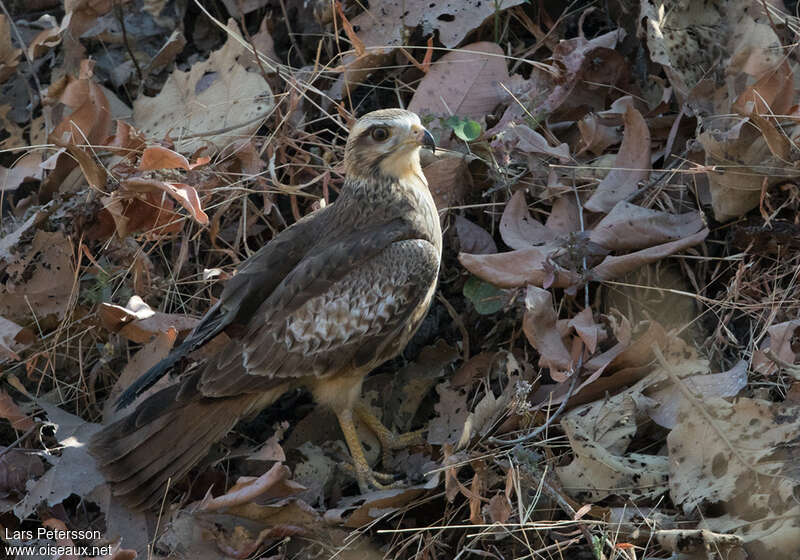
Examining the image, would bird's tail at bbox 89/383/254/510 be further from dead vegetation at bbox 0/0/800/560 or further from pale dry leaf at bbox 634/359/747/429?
pale dry leaf at bbox 634/359/747/429

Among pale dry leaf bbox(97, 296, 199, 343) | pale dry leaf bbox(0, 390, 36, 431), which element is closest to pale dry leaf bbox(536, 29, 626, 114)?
pale dry leaf bbox(97, 296, 199, 343)

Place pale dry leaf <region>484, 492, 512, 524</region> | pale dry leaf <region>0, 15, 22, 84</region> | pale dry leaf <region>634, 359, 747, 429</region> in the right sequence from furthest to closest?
pale dry leaf <region>0, 15, 22, 84</region> → pale dry leaf <region>634, 359, 747, 429</region> → pale dry leaf <region>484, 492, 512, 524</region>

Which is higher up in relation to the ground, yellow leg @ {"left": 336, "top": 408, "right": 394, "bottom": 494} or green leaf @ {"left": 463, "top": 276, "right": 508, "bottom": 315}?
green leaf @ {"left": 463, "top": 276, "right": 508, "bottom": 315}

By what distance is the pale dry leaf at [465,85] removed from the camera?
4.96 meters

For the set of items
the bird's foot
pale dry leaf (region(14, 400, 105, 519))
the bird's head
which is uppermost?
the bird's head

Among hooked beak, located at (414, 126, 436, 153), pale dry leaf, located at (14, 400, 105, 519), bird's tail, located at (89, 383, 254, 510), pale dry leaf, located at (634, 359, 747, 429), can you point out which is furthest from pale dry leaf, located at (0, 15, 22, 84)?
pale dry leaf, located at (634, 359, 747, 429)

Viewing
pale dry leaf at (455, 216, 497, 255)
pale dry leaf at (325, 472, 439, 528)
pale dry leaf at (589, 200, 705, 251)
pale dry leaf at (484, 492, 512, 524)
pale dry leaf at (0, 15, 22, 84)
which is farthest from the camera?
pale dry leaf at (0, 15, 22, 84)

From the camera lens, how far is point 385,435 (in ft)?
14.3

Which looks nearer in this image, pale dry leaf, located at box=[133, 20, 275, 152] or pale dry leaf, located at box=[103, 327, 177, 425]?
pale dry leaf, located at box=[103, 327, 177, 425]

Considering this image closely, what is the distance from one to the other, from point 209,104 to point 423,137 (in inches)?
62.1

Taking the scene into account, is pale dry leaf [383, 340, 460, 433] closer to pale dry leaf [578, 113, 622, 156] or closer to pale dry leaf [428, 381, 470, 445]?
pale dry leaf [428, 381, 470, 445]

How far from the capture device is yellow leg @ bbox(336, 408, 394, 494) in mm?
4148

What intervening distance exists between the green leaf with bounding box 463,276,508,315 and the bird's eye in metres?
0.75

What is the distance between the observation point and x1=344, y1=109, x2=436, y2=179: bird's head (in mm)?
4230
